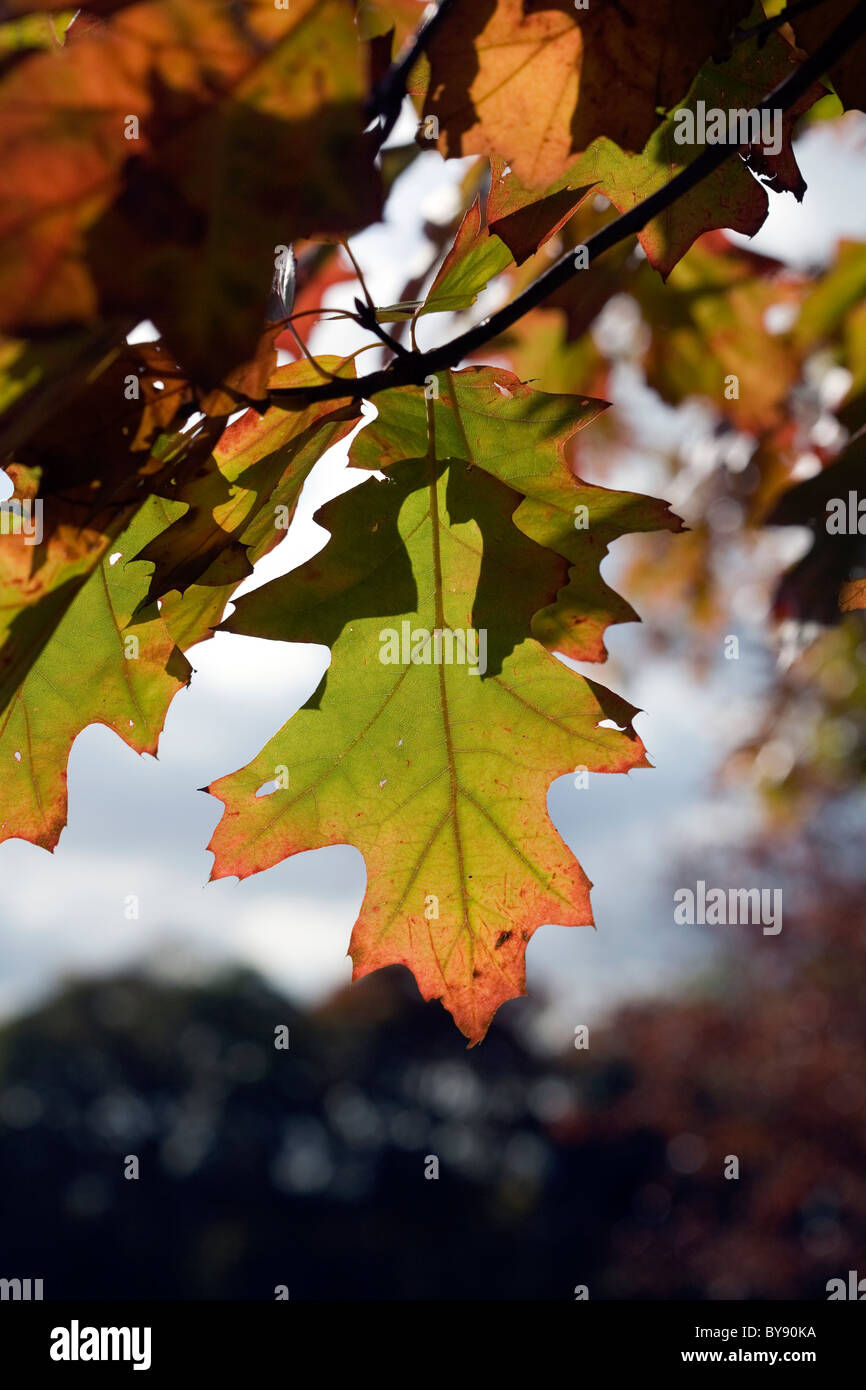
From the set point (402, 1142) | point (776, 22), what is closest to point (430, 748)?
point (776, 22)

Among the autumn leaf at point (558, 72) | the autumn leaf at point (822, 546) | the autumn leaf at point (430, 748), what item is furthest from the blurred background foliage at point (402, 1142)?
the autumn leaf at point (558, 72)

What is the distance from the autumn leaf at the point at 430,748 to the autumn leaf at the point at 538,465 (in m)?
0.04

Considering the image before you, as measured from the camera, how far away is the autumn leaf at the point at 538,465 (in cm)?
103

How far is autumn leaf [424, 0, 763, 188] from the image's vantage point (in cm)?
71

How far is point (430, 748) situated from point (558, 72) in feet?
2.11

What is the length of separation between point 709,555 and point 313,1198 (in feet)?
67.0

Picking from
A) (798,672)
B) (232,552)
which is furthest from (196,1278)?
(232,552)

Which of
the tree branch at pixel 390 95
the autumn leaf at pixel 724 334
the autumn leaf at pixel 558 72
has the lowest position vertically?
the tree branch at pixel 390 95

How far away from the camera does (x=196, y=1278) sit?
2045 centimetres

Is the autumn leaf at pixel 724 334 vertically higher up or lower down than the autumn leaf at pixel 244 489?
higher up

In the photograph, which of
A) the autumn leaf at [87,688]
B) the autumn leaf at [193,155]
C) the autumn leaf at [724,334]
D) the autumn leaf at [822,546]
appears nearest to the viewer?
the autumn leaf at [193,155]

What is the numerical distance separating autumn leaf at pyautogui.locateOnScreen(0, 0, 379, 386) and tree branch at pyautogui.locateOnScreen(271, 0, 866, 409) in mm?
208

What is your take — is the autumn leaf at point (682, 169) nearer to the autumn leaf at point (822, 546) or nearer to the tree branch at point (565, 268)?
the tree branch at point (565, 268)
